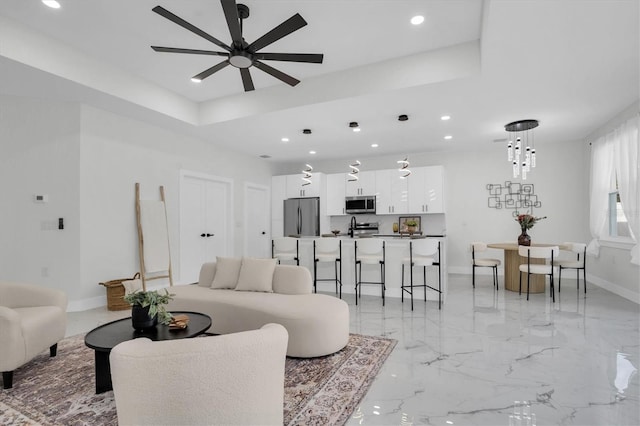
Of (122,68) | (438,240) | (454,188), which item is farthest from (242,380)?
(454,188)

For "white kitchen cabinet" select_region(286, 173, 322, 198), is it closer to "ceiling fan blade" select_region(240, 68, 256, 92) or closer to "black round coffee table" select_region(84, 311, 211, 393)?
"ceiling fan blade" select_region(240, 68, 256, 92)

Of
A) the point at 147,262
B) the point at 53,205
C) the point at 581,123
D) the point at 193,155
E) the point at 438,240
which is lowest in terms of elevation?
the point at 147,262

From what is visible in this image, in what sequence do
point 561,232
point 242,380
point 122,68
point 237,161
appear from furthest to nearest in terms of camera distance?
point 237,161 → point 561,232 → point 122,68 → point 242,380

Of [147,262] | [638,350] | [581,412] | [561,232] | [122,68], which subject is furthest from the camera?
[561,232]

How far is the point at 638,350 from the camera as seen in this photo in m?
3.09

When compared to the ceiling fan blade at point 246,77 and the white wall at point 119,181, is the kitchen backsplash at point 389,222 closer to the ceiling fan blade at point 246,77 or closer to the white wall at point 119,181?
the white wall at point 119,181

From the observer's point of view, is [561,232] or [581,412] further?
[561,232]

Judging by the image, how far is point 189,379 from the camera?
49.8 inches

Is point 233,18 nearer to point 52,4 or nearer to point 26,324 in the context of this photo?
point 52,4

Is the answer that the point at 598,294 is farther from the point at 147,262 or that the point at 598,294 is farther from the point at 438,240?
the point at 147,262

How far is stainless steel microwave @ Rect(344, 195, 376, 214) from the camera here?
25.4ft

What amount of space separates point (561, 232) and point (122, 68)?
825cm

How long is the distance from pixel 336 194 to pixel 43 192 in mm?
5465

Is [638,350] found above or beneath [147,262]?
beneath
